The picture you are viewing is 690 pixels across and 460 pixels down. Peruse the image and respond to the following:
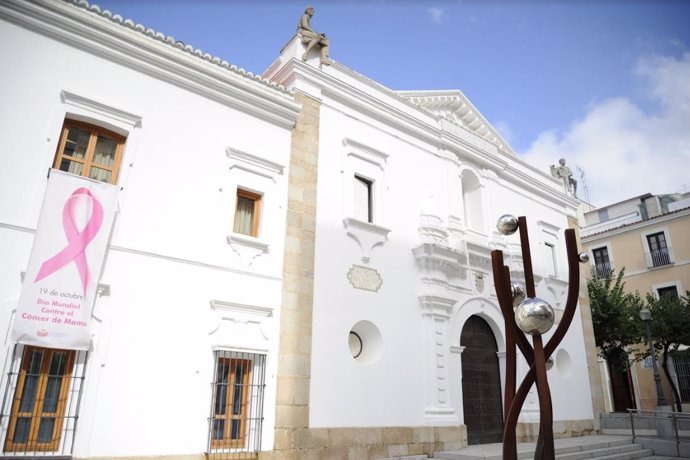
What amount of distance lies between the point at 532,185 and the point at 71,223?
12516 millimetres

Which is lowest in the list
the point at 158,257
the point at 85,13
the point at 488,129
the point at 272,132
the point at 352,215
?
the point at 158,257

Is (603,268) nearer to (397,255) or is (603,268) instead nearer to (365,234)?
(397,255)

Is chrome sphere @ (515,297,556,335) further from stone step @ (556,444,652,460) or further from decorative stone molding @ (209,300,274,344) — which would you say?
stone step @ (556,444,652,460)

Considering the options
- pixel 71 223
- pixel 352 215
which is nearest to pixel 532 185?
pixel 352 215

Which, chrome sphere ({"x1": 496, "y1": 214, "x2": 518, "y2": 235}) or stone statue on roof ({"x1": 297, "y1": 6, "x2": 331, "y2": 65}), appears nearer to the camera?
chrome sphere ({"x1": 496, "y1": 214, "x2": 518, "y2": 235})

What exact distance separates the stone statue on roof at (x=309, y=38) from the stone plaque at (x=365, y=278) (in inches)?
170

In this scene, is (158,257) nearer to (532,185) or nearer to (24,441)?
(24,441)

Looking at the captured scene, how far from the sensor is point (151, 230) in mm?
7523

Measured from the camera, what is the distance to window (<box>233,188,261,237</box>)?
8680 mm

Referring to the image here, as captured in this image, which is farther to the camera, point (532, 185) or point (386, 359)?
point (532, 185)

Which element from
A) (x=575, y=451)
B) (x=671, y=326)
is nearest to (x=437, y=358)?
(x=575, y=451)

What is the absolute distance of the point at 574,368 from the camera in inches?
547

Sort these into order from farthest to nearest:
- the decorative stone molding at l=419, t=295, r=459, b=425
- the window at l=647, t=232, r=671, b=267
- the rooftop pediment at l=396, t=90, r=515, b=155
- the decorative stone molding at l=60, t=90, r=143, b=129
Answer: the window at l=647, t=232, r=671, b=267 → the rooftop pediment at l=396, t=90, r=515, b=155 → the decorative stone molding at l=419, t=295, r=459, b=425 → the decorative stone molding at l=60, t=90, r=143, b=129

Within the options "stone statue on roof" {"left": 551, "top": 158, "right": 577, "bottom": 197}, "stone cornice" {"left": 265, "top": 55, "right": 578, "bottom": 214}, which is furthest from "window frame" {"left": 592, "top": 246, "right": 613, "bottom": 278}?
"stone cornice" {"left": 265, "top": 55, "right": 578, "bottom": 214}
